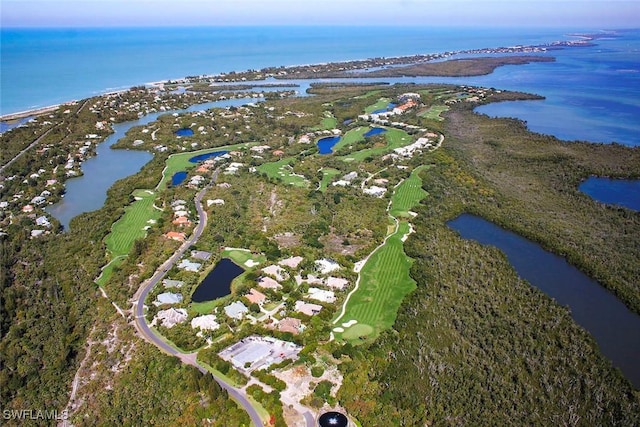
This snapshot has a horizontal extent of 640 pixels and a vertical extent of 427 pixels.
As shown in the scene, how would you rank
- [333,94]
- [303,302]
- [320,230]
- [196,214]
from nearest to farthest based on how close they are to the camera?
1. [303,302]
2. [320,230]
3. [196,214]
4. [333,94]

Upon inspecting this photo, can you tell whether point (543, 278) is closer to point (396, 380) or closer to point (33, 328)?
point (396, 380)

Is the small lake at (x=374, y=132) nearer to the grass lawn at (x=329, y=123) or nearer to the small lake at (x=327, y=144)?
the small lake at (x=327, y=144)

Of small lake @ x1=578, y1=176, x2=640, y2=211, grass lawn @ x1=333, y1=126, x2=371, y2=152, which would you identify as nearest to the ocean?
small lake @ x1=578, y1=176, x2=640, y2=211

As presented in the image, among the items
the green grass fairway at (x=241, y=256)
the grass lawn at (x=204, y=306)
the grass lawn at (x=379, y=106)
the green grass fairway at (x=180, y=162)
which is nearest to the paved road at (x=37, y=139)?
the green grass fairway at (x=180, y=162)

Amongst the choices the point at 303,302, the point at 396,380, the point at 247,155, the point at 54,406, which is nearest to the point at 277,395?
the point at 396,380

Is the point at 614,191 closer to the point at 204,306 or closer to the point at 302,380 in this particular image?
the point at 302,380

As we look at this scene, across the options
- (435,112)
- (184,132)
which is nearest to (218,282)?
(184,132)
